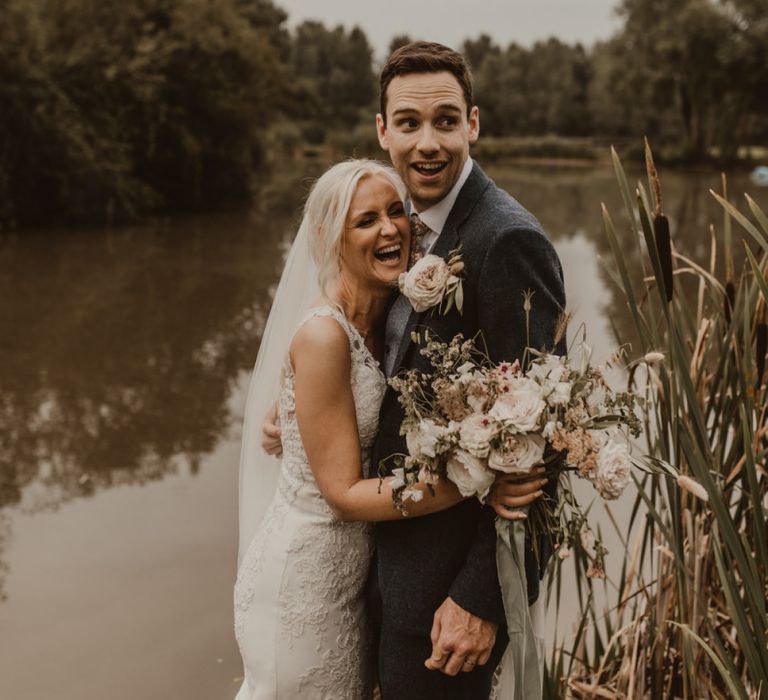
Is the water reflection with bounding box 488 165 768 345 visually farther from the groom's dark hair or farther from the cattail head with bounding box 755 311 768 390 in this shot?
the groom's dark hair

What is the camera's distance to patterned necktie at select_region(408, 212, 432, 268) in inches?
84.4

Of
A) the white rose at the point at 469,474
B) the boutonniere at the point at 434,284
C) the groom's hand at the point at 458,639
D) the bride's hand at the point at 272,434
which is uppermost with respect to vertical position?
the boutonniere at the point at 434,284

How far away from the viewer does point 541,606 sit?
7.07 feet

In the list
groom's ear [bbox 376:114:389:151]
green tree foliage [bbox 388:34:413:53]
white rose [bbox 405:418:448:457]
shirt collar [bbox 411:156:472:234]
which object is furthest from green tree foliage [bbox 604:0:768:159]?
white rose [bbox 405:418:448:457]

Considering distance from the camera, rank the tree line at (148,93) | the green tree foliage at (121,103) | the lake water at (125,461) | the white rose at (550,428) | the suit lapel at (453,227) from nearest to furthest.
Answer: the white rose at (550,428)
the suit lapel at (453,227)
the lake water at (125,461)
the green tree foliage at (121,103)
the tree line at (148,93)

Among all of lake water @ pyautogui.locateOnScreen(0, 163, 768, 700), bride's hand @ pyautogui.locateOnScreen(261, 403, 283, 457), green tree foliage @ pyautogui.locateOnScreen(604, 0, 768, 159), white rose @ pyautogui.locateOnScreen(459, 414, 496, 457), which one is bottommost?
lake water @ pyautogui.locateOnScreen(0, 163, 768, 700)

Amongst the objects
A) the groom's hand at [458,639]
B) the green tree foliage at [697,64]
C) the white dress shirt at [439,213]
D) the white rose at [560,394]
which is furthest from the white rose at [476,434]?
the green tree foliage at [697,64]

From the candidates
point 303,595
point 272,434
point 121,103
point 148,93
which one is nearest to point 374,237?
point 272,434

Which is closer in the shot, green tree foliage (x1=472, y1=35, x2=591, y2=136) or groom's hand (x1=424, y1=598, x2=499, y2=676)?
groom's hand (x1=424, y1=598, x2=499, y2=676)

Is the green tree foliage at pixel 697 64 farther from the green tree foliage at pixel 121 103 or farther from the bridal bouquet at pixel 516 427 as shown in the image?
the bridal bouquet at pixel 516 427

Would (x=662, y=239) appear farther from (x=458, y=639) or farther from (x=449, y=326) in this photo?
(x=458, y=639)

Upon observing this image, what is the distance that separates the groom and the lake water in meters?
0.30

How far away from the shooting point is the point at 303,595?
7.07ft

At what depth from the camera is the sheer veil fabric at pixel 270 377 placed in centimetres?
250
